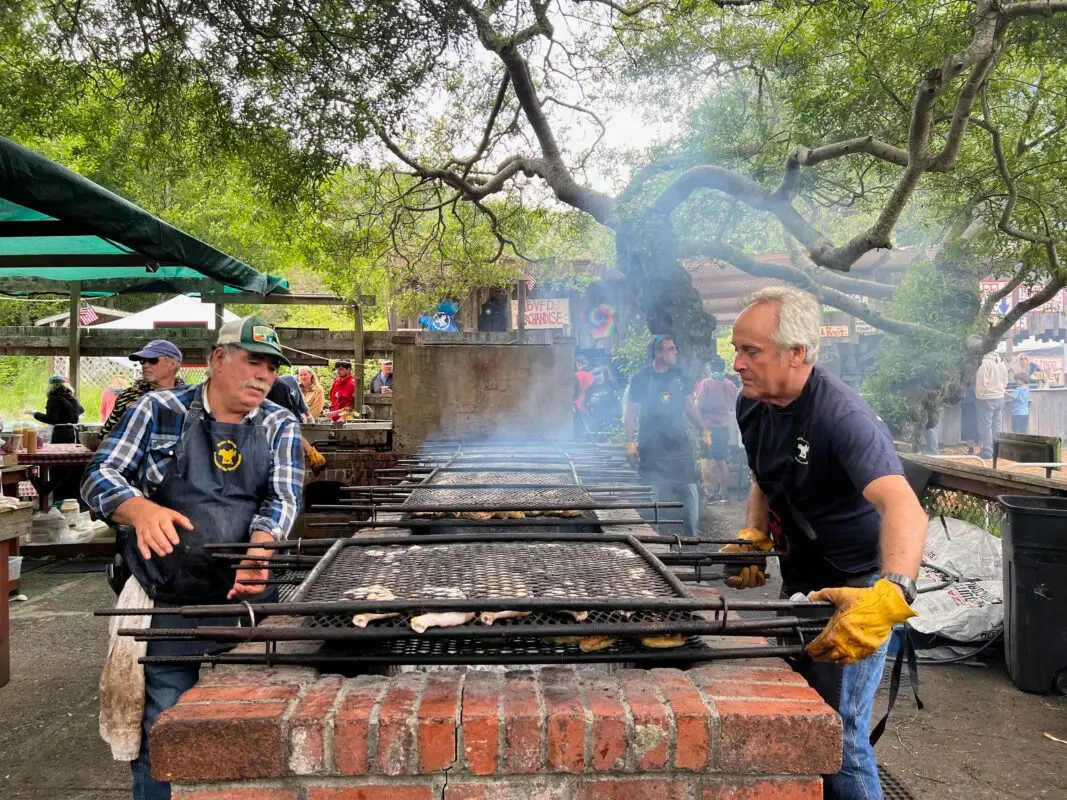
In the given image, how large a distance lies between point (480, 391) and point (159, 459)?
4502 mm

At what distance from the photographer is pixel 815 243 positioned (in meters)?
9.09

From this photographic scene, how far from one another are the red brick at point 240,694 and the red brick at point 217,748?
3.3 inches

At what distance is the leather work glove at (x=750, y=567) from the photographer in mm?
2805

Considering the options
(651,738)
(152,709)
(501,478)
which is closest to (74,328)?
(501,478)

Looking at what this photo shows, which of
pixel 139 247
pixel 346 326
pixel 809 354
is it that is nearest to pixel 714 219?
pixel 139 247

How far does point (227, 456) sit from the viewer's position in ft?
8.93

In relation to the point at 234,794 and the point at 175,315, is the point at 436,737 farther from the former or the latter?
the point at 175,315

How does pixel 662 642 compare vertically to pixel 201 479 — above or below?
below

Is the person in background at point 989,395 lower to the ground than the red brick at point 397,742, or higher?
higher

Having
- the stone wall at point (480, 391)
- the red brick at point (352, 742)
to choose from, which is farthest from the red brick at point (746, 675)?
the stone wall at point (480, 391)

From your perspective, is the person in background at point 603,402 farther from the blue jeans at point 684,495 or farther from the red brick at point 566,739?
the red brick at point 566,739

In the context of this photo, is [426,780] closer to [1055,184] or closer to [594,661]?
[594,661]

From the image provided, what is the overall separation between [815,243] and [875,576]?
7.38 metres

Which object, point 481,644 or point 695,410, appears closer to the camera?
point 481,644
